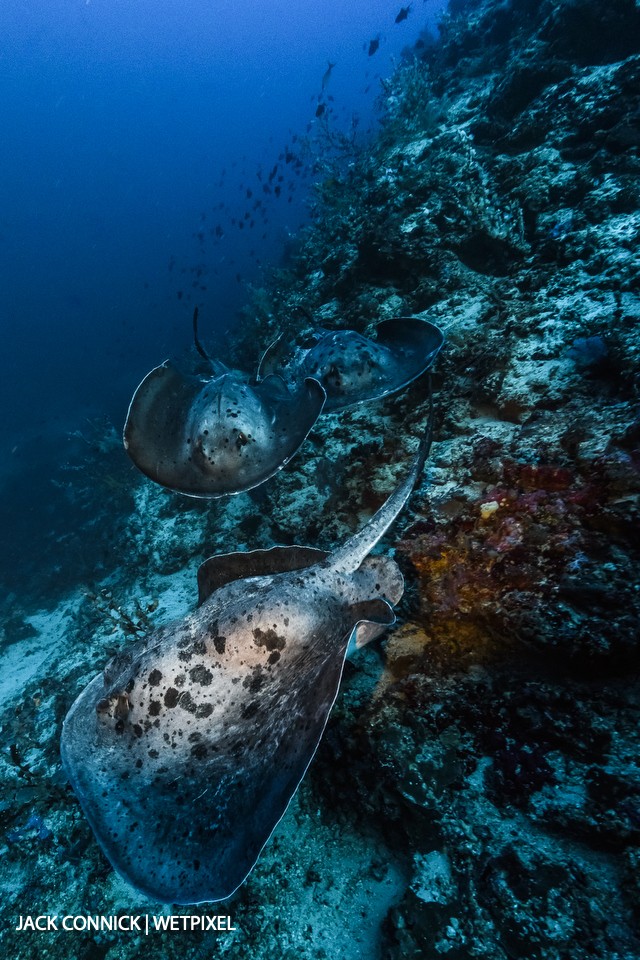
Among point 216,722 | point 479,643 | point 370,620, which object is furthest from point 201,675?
point 479,643

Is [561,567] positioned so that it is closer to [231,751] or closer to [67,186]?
[231,751]

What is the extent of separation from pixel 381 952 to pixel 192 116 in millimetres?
171736

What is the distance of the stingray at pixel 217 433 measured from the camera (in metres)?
4.06

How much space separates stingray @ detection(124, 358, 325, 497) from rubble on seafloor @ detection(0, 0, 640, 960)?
985 millimetres

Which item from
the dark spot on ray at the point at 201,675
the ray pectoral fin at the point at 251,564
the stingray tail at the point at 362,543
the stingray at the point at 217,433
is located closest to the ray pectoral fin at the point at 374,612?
the stingray tail at the point at 362,543

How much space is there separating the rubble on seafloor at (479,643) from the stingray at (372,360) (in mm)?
432

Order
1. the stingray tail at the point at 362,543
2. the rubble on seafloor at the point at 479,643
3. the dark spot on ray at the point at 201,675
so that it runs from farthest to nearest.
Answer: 1. the stingray tail at the point at 362,543
2. the dark spot on ray at the point at 201,675
3. the rubble on seafloor at the point at 479,643

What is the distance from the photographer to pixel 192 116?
12294 centimetres

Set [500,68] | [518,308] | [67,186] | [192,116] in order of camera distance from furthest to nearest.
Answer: [192,116] < [67,186] < [500,68] < [518,308]

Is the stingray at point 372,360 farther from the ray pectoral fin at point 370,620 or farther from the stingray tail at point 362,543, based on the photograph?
the ray pectoral fin at point 370,620

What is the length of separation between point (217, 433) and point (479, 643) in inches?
122

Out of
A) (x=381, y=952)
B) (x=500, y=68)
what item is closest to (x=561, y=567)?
(x=381, y=952)

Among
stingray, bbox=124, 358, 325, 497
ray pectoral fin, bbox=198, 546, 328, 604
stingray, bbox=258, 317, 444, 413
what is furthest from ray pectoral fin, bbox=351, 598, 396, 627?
stingray, bbox=258, 317, 444, 413

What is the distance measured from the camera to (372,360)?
4.68 metres
